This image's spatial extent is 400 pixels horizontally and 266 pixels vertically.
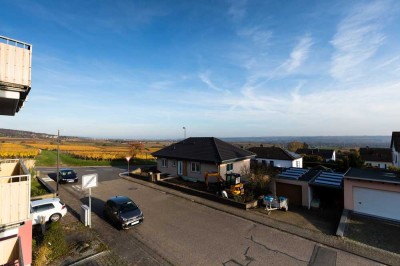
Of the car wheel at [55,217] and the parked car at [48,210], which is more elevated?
the parked car at [48,210]

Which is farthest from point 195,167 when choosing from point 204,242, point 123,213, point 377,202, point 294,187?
point 377,202

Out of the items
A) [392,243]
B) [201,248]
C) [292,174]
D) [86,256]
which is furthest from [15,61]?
[292,174]

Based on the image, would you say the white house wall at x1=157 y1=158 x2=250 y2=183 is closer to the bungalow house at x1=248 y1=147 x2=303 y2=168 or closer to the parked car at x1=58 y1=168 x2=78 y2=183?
the parked car at x1=58 y1=168 x2=78 y2=183

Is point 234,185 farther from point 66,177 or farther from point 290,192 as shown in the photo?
point 66,177

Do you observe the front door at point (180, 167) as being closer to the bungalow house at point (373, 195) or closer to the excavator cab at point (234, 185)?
the excavator cab at point (234, 185)

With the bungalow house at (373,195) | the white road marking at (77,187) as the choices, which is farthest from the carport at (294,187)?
the white road marking at (77,187)

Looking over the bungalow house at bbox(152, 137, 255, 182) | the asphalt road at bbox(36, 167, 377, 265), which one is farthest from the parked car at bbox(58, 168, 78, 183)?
the bungalow house at bbox(152, 137, 255, 182)

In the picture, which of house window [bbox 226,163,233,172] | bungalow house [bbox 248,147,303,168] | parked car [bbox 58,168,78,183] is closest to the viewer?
house window [bbox 226,163,233,172]
